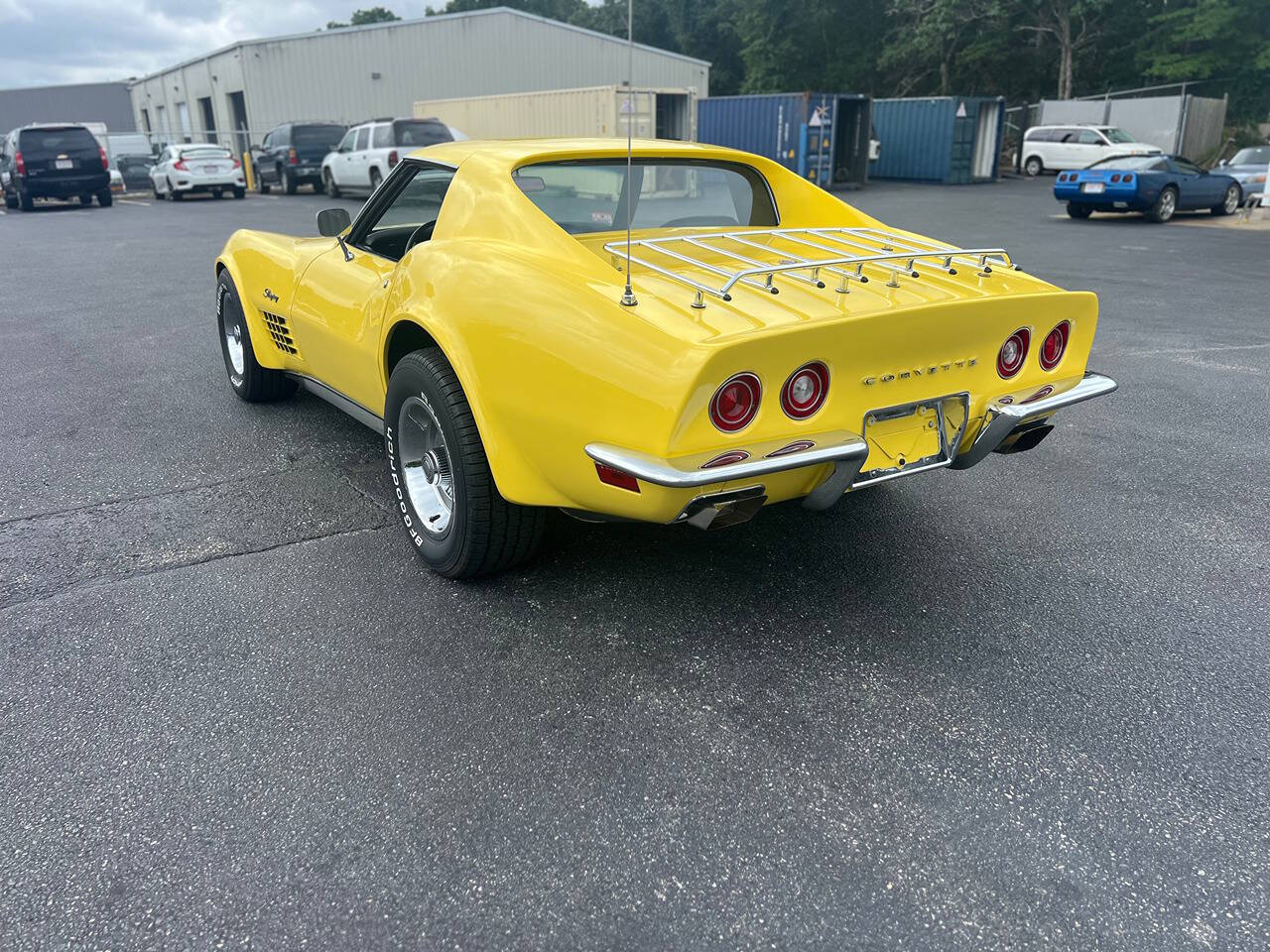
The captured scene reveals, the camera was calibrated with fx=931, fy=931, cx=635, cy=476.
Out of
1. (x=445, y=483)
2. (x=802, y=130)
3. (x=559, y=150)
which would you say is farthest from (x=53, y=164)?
(x=445, y=483)

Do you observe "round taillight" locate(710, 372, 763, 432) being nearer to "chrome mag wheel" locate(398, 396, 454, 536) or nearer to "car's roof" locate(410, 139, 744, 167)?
"chrome mag wheel" locate(398, 396, 454, 536)

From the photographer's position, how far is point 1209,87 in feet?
122

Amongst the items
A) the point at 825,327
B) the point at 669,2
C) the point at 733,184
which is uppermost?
the point at 669,2

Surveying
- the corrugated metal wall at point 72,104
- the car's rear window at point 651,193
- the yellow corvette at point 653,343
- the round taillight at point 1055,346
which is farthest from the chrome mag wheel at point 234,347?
the corrugated metal wall at point 72,104

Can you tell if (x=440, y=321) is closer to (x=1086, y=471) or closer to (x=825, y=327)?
(x=825, y=327)

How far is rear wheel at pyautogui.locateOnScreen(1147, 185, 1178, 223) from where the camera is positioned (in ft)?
56.3

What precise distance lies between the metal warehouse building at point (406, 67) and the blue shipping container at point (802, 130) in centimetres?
1008

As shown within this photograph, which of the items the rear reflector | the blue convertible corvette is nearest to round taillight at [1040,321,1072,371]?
the rear reflector

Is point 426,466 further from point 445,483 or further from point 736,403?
point 736,403

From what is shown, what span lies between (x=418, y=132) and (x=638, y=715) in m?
19.2

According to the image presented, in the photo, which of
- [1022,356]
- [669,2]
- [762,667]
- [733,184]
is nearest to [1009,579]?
[1022,356]

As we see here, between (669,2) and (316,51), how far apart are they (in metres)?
29.2

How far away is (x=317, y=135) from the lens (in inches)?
928

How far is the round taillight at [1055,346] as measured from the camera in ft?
10.8
